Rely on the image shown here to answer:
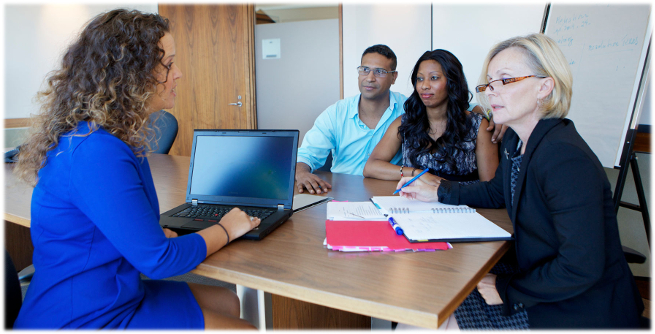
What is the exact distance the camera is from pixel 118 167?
0.80m

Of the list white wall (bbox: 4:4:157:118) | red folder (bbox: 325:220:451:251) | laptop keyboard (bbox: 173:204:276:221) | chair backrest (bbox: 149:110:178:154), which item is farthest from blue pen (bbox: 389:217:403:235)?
white wall (bbox: 4:4:157:118)

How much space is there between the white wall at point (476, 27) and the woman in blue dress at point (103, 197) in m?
2.86

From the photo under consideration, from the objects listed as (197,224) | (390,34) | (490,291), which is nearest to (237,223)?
(197,224)

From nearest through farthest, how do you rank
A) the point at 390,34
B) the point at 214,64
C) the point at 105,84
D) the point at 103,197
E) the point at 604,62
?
the point at 103,197 → the point at 105,84 → the point at 604,62 → the point at 390,34 → the point at 214,64

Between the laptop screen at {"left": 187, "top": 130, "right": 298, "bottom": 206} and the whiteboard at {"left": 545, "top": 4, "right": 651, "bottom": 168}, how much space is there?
71.5 inches

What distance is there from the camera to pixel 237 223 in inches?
38.9

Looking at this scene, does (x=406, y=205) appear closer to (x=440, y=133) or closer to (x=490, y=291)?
(x=490, y=291)

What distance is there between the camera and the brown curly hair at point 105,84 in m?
0.87

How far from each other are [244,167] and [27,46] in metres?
4.38

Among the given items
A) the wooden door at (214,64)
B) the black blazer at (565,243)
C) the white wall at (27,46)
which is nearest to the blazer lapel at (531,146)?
the black blazer at (565,243)

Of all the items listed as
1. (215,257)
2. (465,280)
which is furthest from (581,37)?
(215,257)

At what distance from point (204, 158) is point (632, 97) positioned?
82.4 inches

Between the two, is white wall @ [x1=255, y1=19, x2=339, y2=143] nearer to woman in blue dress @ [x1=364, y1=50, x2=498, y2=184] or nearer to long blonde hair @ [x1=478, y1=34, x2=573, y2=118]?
woman in blue dress @ [x1=364, y1=50, x2=498, y2=184]

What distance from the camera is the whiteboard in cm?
204
